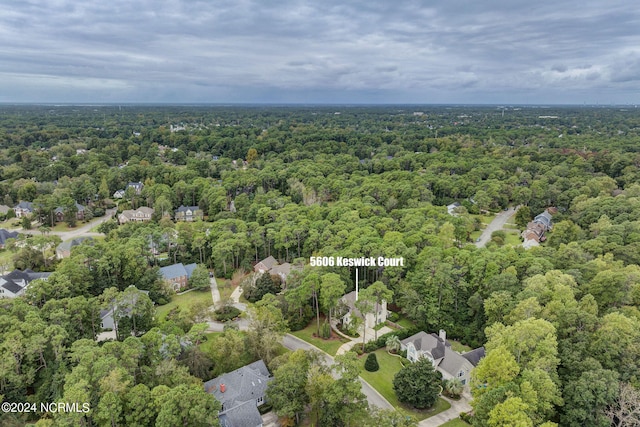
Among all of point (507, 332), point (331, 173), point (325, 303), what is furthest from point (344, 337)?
point (331, 173)

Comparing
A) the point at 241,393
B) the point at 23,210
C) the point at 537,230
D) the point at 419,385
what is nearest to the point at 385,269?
the point at 419,385

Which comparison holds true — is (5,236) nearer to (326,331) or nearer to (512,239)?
(326,331)

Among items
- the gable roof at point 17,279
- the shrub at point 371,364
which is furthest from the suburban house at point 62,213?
the shrub at point 371,364

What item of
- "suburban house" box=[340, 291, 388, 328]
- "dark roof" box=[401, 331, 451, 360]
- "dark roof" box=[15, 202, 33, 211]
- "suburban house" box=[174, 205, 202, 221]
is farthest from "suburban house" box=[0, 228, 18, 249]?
"dark roof" box=[401, 331, 451, 360]

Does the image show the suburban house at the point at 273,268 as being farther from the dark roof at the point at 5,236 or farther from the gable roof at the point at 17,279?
the dark roof at the point at 5,236

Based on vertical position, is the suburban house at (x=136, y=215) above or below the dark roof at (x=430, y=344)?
above
